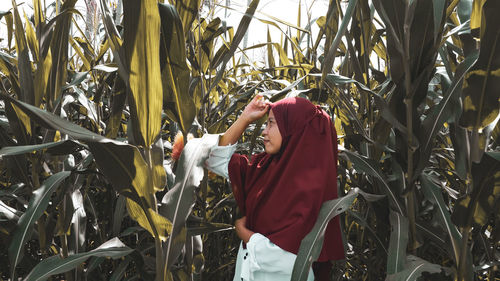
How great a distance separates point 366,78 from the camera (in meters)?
1.22

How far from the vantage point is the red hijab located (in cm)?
102

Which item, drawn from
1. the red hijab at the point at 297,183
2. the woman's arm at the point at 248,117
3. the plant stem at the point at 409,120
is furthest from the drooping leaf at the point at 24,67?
the plant stem at the point at 409,120

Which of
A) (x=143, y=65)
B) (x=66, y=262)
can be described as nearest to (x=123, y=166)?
(x=143, y=65)

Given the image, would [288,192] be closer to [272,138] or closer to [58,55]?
[272,138]

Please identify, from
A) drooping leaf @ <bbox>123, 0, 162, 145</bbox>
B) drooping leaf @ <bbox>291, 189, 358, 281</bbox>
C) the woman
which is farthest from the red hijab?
drooping leaf @ <bbox>123, 0, 162, 145</bbox>

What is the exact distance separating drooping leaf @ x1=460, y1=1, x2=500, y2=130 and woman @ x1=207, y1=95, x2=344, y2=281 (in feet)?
1.00

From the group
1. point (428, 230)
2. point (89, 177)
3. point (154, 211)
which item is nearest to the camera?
point (154, 211)

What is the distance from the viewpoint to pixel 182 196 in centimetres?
85

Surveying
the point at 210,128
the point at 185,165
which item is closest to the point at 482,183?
the point at 185,165

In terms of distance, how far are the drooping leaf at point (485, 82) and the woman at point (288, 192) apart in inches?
12.0

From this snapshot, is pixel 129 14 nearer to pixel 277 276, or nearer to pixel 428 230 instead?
pixel 277 276

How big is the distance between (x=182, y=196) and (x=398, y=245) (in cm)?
44

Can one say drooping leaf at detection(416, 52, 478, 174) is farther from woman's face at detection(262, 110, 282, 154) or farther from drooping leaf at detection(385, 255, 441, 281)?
woman's face at detection(262, 110, 282, 154)

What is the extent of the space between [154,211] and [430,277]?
72 centimetres
